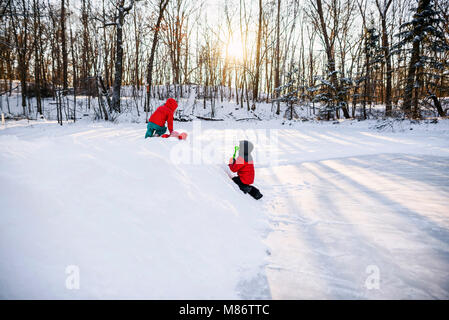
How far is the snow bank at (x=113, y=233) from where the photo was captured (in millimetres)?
1257

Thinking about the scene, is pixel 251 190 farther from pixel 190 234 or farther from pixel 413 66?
pixel 413 66

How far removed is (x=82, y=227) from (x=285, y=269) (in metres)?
1.54

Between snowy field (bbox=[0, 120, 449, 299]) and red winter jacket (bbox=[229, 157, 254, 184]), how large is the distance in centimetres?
23

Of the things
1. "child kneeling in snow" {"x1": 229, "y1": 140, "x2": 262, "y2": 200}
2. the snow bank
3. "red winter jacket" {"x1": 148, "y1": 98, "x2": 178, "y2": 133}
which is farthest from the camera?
"red winter jacket" {"x1": 148, "y1": 98, "x2": 178, "y2": 133}

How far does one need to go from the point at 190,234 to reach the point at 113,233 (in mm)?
596

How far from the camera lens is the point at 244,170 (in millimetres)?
3287

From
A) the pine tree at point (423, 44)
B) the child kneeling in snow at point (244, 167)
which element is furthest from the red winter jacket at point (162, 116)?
the pine tree at point (423, 44)

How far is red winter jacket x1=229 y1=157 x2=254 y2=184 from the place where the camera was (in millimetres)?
3270

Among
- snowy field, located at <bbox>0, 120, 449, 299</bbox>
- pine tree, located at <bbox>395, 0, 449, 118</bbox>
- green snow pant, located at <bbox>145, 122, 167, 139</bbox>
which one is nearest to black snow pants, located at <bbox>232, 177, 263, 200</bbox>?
snowy field, located at <bbox>0, 120, 449, 299</bbox>

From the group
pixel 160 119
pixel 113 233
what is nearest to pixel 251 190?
pixel 113 233

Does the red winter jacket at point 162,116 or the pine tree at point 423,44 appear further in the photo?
the pine tree at point 423,44

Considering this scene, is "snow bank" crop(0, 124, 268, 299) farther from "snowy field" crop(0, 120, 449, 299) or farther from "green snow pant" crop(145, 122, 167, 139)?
"green snow pant" crop(145, 122, 167, 139)

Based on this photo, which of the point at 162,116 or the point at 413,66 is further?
the point at 413,66

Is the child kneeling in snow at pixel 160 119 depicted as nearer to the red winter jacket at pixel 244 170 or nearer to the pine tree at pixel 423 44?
the red winter jacket at pixel 244 170
